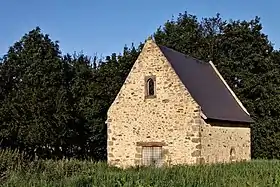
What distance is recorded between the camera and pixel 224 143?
29438 mm

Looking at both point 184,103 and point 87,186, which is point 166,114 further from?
point 87,186

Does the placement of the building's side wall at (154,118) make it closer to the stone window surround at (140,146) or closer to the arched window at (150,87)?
the stone window surround at (140,146)

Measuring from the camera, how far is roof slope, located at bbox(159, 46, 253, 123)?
28.0 m

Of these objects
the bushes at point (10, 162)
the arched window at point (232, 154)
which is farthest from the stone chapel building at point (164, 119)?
the bushes at point (10, 162)

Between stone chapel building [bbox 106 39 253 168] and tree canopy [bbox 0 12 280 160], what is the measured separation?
5.76m

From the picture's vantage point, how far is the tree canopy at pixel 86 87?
112 ft

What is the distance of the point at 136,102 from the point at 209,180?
12968 millimetres

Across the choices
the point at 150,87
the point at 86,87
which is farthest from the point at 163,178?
the point at 86,87

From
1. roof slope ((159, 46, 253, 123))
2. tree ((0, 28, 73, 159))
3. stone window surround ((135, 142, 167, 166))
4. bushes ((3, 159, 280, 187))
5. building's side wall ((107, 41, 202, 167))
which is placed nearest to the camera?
bushes ((3, 159, 280, 187))

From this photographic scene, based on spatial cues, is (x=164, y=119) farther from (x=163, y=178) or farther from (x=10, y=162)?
(x=163, y=178)

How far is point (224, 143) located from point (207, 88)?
10.9 ft

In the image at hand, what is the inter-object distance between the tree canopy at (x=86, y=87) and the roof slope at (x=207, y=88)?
311 inches

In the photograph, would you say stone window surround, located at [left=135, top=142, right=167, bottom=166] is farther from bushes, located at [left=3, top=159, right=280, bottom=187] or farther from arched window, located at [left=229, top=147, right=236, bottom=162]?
bushes, located at [left=3, top=159, right=280, bottom=187]

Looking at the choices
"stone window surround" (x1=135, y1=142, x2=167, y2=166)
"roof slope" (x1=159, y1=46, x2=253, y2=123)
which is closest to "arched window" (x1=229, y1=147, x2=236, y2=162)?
"roof slope" (x1=159, y1=46, x2=253, y2=123)
